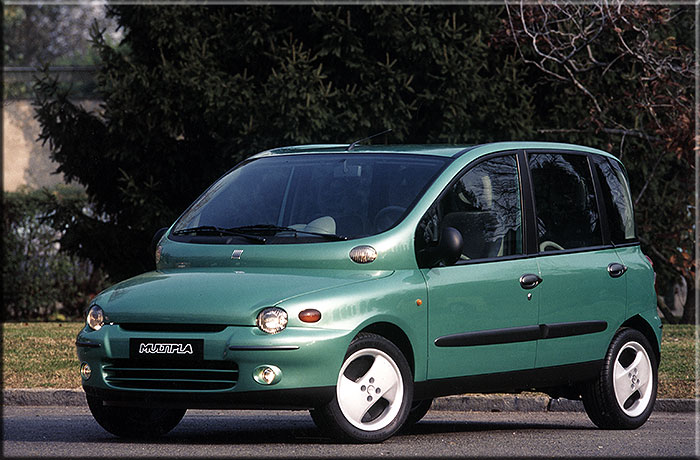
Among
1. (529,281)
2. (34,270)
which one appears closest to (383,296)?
(529,281)

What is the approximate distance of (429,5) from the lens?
18562 millimetres

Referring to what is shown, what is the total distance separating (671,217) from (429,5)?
5321mm

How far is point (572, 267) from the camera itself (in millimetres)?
8445

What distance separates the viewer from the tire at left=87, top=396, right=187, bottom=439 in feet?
25.4

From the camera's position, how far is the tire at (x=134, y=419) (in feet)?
25.4

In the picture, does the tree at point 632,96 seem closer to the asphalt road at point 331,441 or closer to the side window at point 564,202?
the side window at point 564,202

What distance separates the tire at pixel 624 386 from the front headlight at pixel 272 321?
291 centimetres

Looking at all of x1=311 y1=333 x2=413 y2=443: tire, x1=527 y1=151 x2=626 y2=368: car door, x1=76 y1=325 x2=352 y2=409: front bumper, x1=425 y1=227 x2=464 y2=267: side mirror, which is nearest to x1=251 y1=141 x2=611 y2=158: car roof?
x1=527 y1=151 x2=626 y2=368: car door

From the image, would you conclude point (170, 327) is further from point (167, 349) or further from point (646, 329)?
point (646, 329)

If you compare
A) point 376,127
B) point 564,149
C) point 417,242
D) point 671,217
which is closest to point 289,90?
point 376,127

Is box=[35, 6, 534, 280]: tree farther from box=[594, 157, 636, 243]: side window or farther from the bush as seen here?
box=[594, 157, 636, 243]: side window

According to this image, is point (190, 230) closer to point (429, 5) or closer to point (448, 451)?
point (448, 451)

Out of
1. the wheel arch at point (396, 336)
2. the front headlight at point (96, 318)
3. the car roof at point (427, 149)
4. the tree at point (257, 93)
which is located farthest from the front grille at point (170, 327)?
the tree at point (257, 93)

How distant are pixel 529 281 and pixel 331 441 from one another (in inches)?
69.7
